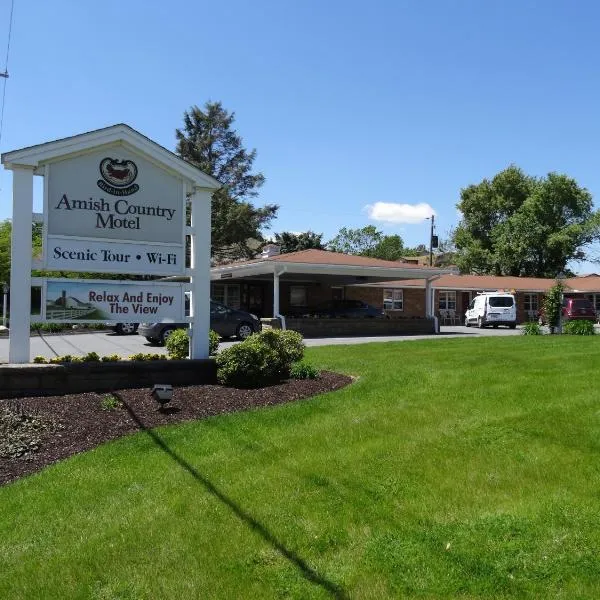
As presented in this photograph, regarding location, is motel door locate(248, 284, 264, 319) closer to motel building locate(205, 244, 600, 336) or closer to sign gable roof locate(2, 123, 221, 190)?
motel building locate(205, 244, 600, 336)

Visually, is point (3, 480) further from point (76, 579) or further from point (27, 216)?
point (27, 216)

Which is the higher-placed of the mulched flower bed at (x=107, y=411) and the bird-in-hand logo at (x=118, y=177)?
the bird-in-hand logo at (x=118, y=177)

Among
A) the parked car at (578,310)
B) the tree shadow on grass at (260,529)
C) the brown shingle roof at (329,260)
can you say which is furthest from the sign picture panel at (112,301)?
the parked car at (578,310)

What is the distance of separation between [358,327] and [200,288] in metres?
18.4

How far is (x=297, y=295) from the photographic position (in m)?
36.0

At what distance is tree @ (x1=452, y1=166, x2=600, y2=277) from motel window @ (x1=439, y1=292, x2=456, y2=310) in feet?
56.9

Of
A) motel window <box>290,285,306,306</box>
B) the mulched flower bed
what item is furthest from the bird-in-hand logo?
motel window <box>290,285,306,306</box>

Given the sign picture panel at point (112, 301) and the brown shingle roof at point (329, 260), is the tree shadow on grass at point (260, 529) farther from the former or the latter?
the brown shingle roof at point (329, 260)

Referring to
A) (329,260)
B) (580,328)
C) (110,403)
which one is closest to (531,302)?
(329,260)

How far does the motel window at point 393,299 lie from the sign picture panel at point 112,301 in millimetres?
29527

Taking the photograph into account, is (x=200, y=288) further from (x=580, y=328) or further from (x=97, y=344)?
(x=580, y=328)

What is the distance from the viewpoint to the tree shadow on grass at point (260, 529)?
360 cm

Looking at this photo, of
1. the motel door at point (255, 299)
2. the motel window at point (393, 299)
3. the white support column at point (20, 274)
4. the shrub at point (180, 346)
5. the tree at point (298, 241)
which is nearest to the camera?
the white support column at point (20, 274)

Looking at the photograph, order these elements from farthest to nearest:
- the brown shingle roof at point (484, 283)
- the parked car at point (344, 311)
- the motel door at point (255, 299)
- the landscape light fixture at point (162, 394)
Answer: the brown shingle roof at point (484, 283) < the motel door at point (255, 299) < the parked car at point (344, 311) < the landscape light fixture at point (162, 394)
